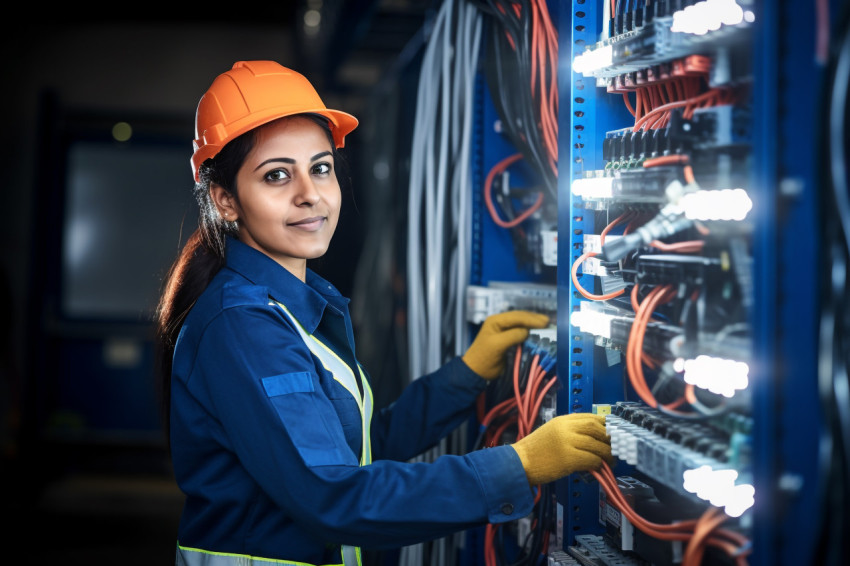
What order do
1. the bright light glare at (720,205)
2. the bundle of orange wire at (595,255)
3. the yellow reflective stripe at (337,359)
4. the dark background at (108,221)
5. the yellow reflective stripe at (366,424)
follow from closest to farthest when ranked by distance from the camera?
the bright light glare at (720,205), the bundle of orange wire at (595,255), the yellow reflective stripe at (337,359), the yellow reflective stripe at (366,424), the dark background at (108,221)

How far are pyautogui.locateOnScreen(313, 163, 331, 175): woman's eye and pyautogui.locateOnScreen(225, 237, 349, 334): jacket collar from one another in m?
0.23

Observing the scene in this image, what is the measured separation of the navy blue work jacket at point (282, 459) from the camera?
4.55 feet

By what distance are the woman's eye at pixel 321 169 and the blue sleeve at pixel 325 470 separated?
0.45 m

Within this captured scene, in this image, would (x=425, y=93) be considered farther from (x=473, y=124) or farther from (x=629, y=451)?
(x=629, y=451)

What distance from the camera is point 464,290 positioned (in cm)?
227

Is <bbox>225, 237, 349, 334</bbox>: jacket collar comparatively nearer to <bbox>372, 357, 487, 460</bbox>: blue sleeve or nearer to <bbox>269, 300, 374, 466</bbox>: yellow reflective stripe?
<bbox>269, 300, 374, 466</bbox>: yellow reflective stripe

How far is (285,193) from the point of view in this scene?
5.50 feet

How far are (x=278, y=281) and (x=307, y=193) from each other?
20 cm

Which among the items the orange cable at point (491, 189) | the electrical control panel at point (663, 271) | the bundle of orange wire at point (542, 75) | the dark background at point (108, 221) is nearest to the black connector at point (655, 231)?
the electrical control panel at point (663, 271)

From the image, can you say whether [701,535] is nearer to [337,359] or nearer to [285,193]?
[337,359]

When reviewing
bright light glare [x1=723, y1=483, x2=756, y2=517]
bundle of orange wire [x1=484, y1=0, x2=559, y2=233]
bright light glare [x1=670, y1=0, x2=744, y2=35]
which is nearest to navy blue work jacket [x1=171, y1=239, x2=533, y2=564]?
bright light glare [x1=723, y1=483, x2=756, y2=517]

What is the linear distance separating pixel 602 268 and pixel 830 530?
0.67m

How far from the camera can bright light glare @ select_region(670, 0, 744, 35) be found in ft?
3.74

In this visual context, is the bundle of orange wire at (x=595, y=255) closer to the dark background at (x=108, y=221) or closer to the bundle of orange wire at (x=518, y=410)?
the bundle of orange wire at (x=518, y=410)
